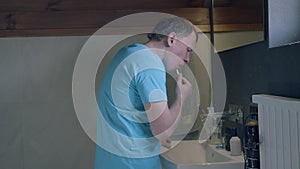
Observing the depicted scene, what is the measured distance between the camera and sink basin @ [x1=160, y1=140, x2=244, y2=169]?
65.2 inches

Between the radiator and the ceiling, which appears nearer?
the radiator

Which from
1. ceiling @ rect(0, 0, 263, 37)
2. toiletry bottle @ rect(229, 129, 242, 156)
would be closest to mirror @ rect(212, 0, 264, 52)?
ceiling @ rect(0, 0, 263, 37)

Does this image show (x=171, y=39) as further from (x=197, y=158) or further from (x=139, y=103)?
(x=197, y=158)

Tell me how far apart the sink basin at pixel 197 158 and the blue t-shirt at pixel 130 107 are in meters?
0.11

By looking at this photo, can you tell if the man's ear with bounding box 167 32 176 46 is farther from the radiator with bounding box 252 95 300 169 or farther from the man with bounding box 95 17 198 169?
the radiator with bounding box 252 95 300 169

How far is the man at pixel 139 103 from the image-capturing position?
159 cm

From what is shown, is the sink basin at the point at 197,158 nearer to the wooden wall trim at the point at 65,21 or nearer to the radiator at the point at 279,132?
the radiator at the point at 279,132

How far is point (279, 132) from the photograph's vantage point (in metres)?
1.43

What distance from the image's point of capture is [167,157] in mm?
1802

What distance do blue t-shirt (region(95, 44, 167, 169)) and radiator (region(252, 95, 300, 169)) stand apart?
1.31ft

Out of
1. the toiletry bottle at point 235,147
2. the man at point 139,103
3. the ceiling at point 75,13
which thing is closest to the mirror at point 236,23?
the ceiling at point 75,13

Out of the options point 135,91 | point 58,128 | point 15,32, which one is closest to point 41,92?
point 58,128

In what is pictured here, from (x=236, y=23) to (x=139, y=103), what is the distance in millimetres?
870

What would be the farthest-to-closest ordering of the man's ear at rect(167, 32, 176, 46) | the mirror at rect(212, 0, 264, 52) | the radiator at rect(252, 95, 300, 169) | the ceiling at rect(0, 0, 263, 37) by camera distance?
the ceiling at rect(0, 0, 263, 37) < the mirror at rect(212, 0, 264, 52) < the man's ear at rect(167, 32, 176, 46) < the radiator at rect(252, 95, 300, 169)
